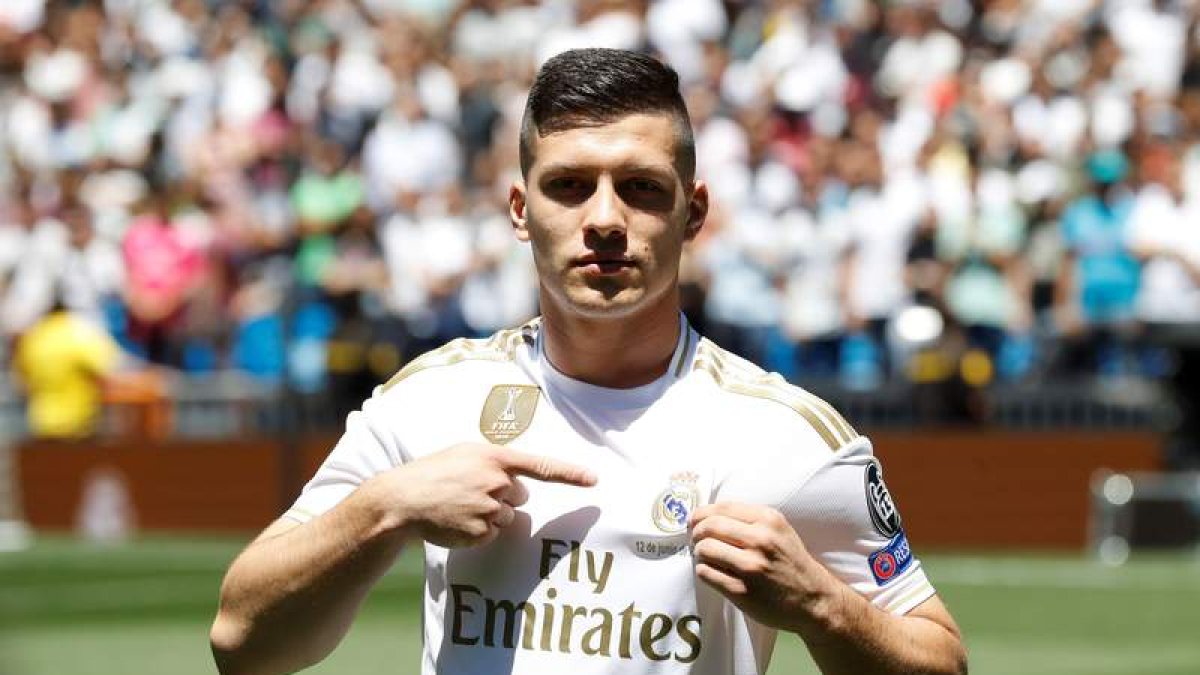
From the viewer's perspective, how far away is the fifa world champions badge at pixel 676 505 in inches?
152

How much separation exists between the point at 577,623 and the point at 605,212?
2.11 ft

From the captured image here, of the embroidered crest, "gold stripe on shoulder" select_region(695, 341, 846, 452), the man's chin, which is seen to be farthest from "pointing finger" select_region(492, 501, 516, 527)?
the embroidered crest

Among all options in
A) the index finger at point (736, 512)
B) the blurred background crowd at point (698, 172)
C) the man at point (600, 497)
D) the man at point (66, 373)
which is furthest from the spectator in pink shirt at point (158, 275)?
the index finger at point (736, 512)

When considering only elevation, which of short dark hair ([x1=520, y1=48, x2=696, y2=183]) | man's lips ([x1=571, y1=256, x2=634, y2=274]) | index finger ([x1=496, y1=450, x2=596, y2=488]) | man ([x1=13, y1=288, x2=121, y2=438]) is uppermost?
short dark hair ([x1=520, y1=48, x2=696, y2=183])

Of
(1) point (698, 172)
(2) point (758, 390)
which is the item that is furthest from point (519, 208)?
(1) point (698, 172)

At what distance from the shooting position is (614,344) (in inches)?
158

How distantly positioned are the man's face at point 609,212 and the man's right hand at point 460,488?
0.29m

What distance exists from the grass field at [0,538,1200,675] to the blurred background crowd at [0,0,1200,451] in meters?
1.74

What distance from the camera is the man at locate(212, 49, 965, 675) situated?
3762 mm

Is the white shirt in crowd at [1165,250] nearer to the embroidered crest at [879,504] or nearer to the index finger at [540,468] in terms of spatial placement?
the embroidered crest at [879,504]

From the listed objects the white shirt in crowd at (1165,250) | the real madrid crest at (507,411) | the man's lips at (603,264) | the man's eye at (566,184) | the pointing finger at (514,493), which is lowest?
the pointing finger at (514,493)

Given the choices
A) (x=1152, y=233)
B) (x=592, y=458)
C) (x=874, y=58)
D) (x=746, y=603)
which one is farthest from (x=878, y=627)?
(x=874, y=58)

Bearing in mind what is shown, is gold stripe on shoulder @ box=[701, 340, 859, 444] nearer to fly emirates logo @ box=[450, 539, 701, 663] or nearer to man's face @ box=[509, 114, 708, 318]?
man's face @ box=[509, 114, 708, 318]

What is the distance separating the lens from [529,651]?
3.89 m
